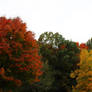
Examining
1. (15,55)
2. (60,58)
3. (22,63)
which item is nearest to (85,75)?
(60,58)

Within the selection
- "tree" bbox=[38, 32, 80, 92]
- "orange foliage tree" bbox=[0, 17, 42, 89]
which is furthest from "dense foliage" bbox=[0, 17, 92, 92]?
"tree" bbox=[38, 32, 80, 92]

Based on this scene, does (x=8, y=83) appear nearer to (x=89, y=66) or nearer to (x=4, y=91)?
(x=4, y=91)

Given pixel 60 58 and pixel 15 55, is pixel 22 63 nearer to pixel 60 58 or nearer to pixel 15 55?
pixel 15 55

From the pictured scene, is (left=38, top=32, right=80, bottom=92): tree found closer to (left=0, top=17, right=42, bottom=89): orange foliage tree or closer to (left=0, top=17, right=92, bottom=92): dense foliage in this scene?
(left=0, top=17, right=92, bottom=92): dense foliage

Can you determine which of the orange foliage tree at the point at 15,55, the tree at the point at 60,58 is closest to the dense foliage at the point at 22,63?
the orange foliage tree at the point at 15,55

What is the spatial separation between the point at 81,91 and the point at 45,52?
1255 cm

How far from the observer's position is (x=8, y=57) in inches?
953

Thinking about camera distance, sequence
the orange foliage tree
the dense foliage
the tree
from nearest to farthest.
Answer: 1. the orange foliage tree
2. the dense foliage
3. the tree

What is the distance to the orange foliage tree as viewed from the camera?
2374 cm

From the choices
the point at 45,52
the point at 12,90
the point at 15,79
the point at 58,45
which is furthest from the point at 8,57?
the point at 58,45

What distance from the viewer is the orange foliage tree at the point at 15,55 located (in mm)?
23736

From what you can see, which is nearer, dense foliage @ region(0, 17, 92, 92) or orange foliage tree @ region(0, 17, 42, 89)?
orange foliage tree @ region(0, 17, 42, 89)

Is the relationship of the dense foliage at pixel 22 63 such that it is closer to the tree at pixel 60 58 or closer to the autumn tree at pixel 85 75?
the autumn tree at pixel 85 75

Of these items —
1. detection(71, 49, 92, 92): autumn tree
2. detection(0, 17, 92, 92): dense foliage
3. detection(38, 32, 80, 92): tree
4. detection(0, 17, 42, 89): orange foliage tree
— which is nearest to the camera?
detection(0, 17, 42, 89): orange foliage tree
